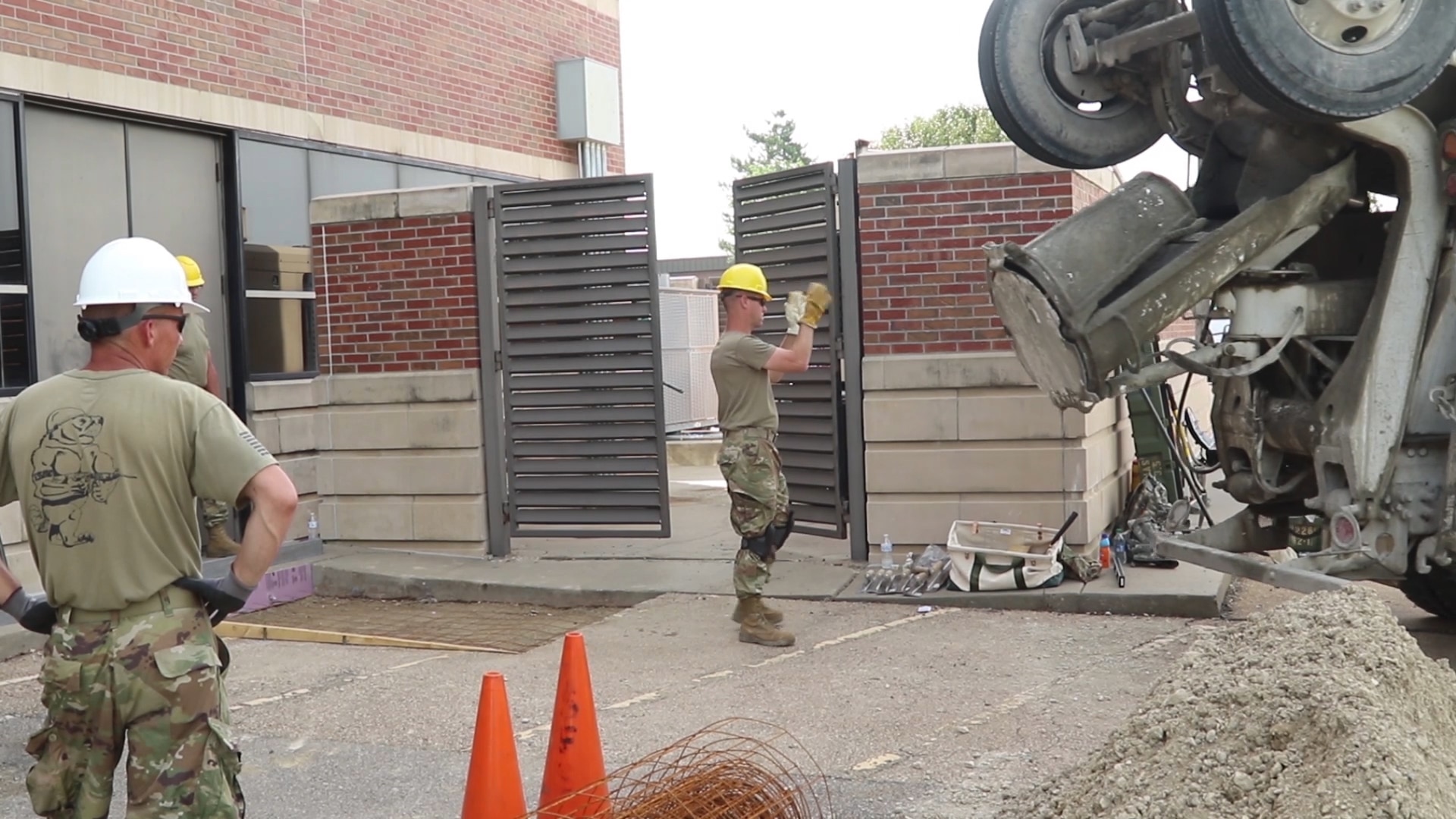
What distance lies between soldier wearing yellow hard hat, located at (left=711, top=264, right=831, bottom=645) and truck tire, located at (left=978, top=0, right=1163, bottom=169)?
5.08 ft

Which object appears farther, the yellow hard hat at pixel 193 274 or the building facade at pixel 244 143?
the building facade at pixel 244 143

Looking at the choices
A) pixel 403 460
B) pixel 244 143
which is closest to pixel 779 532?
pixel 403 460

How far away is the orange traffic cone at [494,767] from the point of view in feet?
13.3

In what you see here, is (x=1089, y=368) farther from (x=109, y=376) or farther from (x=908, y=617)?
(x=109, y=376)

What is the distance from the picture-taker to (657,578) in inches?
343

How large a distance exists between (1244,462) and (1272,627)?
180cm

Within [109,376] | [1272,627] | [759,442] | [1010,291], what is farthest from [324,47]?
[1272,627]

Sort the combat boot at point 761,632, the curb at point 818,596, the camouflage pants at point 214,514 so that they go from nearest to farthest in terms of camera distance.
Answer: the combat boot at point 761,632 → the curb at point 818,596 → the camouflage pants at point 214,514

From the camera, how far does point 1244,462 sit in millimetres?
5953

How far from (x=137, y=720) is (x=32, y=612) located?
1.29ft

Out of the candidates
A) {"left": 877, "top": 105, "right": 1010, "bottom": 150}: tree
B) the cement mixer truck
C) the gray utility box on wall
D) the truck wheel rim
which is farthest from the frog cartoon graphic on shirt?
{"left": 877, "top": 105, "right": 1010, "bottom": 150}: tree

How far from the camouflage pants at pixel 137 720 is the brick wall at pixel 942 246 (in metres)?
5.82

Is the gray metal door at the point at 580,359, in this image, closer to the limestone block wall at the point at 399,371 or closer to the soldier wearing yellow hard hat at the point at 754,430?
the limestone block wall at the point at 399,371

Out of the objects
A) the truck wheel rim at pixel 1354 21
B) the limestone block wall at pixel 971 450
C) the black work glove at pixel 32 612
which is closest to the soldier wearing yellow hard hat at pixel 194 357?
the limestone block wall at pixel 971 450
